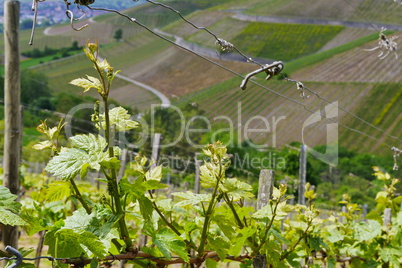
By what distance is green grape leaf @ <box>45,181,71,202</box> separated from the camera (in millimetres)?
1163

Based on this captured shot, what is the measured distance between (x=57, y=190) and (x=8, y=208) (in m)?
0.21

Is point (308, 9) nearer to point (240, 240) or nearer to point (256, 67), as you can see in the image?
point (256, 67)

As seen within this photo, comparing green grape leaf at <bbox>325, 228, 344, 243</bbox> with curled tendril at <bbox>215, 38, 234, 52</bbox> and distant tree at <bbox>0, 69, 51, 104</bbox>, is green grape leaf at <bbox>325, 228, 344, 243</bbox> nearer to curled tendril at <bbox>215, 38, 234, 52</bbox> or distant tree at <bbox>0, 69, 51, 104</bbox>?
curled tendril at <bbox>215, 38, 234, 52</bbox>

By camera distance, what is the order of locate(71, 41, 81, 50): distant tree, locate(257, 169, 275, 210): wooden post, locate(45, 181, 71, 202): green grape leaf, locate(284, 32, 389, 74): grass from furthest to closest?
1. locate(71, 41, 81, 50): distant tree
2. locate(284, 32, 389, 74): grass
3. locate(257, 169, 275, 210): wooden post
4. locate(45, 181, 71, 202): green grape leaf

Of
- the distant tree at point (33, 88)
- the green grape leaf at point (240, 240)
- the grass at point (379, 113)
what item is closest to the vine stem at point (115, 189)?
the green grape leaf at point (240, 240)

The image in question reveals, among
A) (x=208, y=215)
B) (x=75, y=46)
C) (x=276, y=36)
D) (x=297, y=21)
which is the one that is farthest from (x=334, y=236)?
(x=75, y=46)

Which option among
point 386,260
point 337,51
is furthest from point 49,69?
point 386,260

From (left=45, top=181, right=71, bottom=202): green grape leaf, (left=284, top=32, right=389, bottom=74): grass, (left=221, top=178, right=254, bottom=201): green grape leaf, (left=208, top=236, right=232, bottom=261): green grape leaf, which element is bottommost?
(left=284, top=32, right=389, bottom=74): grass

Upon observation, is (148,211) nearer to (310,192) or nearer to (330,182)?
(310,192)

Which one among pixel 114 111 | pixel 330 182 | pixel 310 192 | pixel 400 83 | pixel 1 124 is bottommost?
pixel 1 124

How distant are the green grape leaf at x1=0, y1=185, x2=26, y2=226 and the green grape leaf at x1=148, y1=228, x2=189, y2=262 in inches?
13.7

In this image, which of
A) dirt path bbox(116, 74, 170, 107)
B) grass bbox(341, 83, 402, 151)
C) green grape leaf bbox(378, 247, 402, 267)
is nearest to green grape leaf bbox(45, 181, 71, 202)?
green grape leaf bbox(378, 247, 402, 267)

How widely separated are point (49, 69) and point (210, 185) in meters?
31.2

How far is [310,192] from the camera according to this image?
187 centimetres
